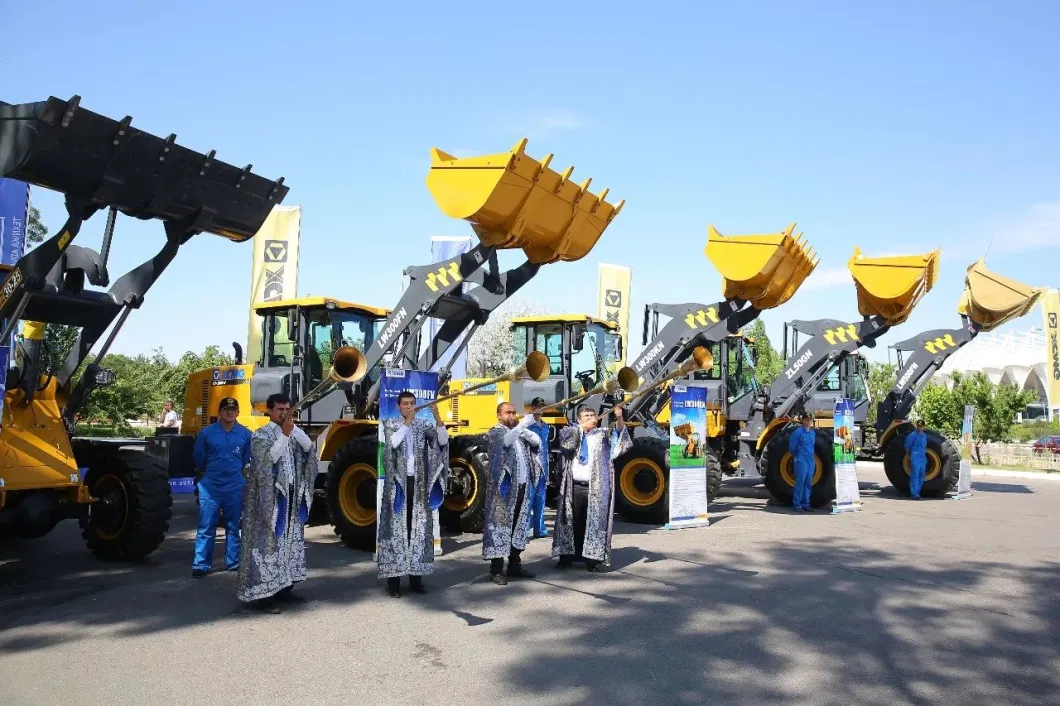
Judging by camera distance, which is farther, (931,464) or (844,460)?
(931,464)

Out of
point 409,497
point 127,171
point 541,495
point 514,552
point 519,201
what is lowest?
point 514,552

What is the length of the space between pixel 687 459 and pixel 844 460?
3460 millimetres

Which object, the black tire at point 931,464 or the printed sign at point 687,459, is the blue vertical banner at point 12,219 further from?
the black tire at point 931,464

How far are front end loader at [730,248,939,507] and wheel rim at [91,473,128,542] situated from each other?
9.26 meters

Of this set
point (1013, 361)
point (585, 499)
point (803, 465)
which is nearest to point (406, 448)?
point (585, 499)

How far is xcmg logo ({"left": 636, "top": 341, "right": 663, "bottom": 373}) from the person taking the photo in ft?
40.2

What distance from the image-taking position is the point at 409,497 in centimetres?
625

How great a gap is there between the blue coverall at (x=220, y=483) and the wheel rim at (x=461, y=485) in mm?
2686

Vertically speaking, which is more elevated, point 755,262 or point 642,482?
point 755,262

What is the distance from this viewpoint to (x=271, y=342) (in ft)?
32.1

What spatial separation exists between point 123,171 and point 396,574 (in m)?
3.73

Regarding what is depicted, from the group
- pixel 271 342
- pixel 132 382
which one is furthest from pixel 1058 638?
pixel 132 382

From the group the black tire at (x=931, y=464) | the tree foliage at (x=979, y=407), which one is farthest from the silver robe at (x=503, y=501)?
the tree foliage at (x=979, y=407)

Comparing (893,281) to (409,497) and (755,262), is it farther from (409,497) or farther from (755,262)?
(409,497)
